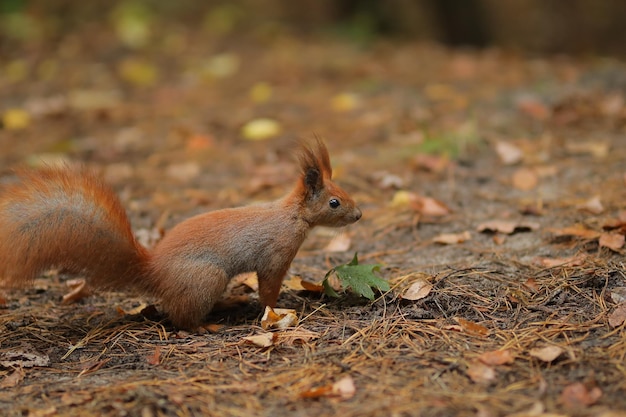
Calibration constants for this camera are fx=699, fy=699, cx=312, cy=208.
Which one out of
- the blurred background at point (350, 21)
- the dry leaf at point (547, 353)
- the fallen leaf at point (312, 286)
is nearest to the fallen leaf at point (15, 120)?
the blurred background at point (350, 21)

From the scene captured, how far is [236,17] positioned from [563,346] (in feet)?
25.9

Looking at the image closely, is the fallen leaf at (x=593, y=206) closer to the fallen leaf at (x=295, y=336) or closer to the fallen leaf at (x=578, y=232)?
the fallen leaf at (x=578, y=232)

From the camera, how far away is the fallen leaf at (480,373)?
2296 mm

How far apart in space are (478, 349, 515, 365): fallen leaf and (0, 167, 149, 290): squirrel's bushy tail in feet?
4.67

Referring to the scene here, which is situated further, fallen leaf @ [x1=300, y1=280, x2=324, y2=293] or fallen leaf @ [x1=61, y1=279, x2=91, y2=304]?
fallen leaf @ [x1=61, y1=279, x2=91, y2=304]

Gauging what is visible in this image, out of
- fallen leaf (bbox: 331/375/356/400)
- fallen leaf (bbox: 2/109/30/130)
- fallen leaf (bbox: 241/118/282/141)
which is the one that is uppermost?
fallen leaf (bbox: 2/109/30/130)

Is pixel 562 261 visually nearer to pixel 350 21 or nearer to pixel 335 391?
pixel 335 391

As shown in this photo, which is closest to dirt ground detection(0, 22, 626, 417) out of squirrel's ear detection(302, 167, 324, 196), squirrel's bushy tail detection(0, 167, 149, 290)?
squirrel's bushy tail detection(0, 167, 149, 290)

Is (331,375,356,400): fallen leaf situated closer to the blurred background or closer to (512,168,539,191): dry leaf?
(512,168,539,191): dry leaf

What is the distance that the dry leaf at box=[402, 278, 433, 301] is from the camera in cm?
295

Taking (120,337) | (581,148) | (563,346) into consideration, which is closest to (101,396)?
(120,337)

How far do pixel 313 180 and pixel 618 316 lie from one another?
1363mm

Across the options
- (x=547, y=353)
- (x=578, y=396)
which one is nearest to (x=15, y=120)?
(x=547, y=353)

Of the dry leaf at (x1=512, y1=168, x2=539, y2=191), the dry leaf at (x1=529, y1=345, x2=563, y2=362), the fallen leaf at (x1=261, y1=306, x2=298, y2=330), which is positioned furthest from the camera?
the dry leaf at (x1=512, y1=168, x2=539, y2=191)
